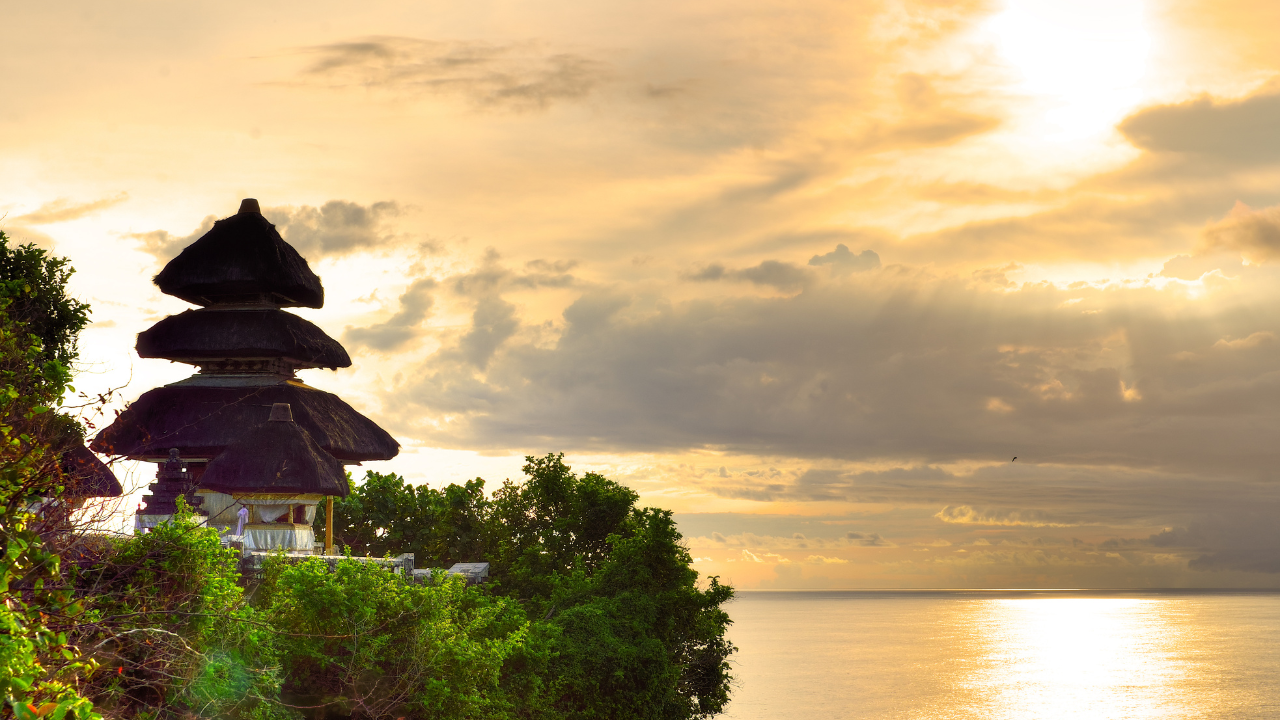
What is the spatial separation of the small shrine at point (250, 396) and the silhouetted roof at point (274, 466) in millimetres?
38

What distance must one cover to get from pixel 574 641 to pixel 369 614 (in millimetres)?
10026

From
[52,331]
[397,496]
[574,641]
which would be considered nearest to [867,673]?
[397,496]

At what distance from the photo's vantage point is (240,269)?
116 ft

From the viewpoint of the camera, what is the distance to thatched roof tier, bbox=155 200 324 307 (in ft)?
116

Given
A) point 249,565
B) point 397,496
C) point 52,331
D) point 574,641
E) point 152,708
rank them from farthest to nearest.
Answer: point 397,496 → point 52,331 → point 574,641 → point 249,565 → point 152,708

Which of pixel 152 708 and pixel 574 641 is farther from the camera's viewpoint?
pixel 574 641

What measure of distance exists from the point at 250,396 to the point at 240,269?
4383mm

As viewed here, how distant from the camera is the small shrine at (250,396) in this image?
98.7 ft

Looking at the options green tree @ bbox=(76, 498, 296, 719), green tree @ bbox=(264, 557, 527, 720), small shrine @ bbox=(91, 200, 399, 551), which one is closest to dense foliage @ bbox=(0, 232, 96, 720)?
green tree @ bbox=(76, 498, 296, 719)

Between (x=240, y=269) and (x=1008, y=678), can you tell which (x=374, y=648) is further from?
(x=1008, y=678)

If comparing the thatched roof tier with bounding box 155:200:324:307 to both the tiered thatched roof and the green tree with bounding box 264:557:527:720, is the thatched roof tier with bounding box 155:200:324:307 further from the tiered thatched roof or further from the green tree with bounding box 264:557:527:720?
the green tree with bounding box 264:557:527:720

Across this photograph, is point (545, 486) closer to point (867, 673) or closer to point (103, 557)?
point (103, 557)

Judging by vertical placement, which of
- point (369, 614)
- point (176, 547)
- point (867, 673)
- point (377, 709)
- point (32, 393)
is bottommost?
point (867, 673)

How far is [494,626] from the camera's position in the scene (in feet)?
87.4
